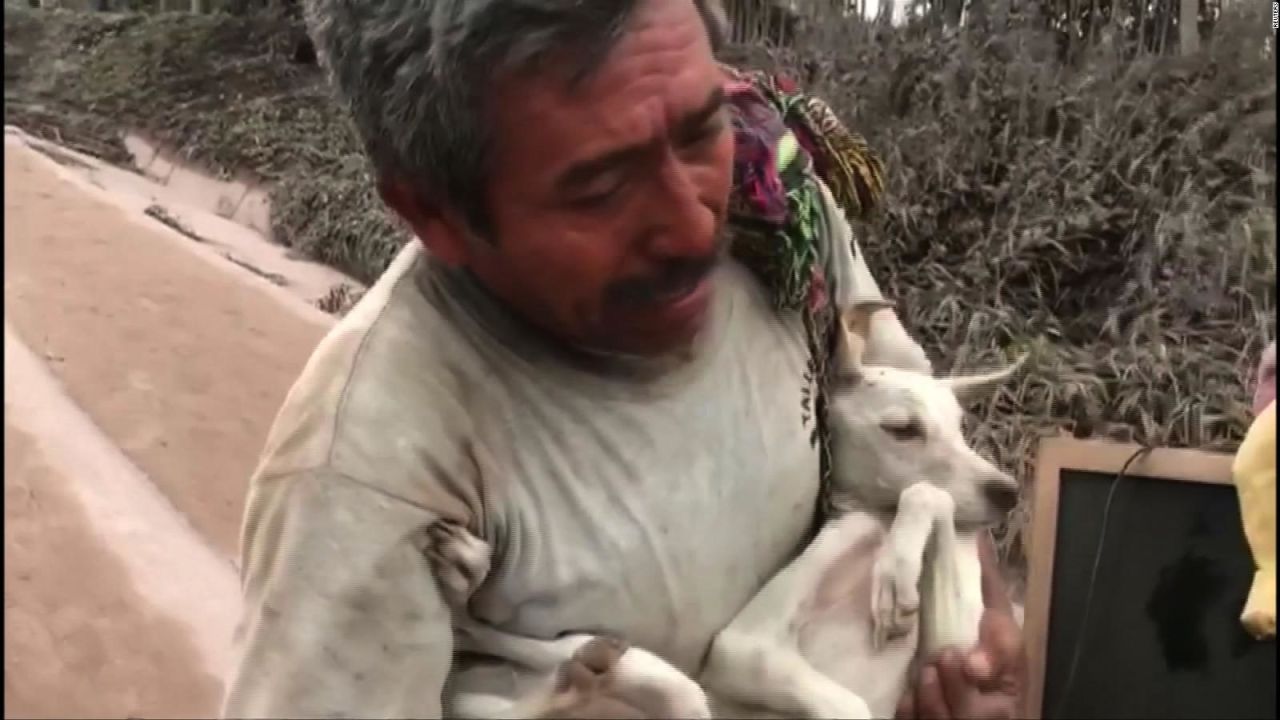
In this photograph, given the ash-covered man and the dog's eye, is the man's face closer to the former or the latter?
the ash-covered man

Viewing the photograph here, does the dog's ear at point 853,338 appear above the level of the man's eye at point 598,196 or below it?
below

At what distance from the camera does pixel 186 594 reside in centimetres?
100

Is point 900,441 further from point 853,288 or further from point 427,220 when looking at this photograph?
point 427,220

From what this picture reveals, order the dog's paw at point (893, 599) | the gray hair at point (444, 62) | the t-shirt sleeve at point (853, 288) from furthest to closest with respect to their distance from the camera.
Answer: the t-shirt sleeve at point (853, 288) < the dog's paw at point (893, 599) < the gray hair at point (444, 62)

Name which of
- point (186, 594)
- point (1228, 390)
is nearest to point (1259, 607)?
point (1228, 390)

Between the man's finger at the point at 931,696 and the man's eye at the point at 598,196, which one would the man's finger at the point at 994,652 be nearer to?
the man's finger at the point at 931,696

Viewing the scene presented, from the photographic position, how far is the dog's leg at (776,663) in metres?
0.75

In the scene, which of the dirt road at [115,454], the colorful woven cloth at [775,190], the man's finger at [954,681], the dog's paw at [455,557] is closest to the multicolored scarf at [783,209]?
the colorful woven cloth at [775,190]

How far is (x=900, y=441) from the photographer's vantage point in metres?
0.82

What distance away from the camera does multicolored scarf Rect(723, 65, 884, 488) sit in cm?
81

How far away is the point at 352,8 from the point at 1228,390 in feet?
2.24

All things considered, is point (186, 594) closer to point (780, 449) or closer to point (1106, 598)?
point (780, 449)

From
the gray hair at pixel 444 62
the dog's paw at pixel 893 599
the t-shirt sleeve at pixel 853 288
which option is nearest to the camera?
the gray hair at pixel 444 62

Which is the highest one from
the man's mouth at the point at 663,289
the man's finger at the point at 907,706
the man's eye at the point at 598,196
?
the man's eye at the point at 598,196
